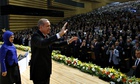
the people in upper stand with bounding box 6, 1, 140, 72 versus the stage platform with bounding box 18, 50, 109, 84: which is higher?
the people in upper stand with bounding box 6, 1, 140, 72

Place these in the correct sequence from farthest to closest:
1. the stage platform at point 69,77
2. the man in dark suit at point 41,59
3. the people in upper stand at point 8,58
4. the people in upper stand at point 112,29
Result: the people in upper stand at point 112,29 → the stage platform at point 69,77 → the people in upper stand at point 8,58 → the man in dark suit at point 41,59

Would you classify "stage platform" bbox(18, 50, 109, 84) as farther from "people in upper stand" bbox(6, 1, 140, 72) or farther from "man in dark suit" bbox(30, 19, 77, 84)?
"man in dark suit" bbox(30, 19, 77, 84)

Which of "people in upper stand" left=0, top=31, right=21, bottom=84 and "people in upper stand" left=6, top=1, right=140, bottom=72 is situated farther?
"people in upper stand" left=6, top=1, right=140, bottom=72

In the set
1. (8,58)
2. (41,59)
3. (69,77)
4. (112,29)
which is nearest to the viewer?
(41,59)

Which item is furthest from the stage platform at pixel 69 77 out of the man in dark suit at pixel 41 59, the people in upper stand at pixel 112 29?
the man in dark suit at pixel 41 59

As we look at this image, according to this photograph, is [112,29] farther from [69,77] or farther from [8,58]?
[8,58]

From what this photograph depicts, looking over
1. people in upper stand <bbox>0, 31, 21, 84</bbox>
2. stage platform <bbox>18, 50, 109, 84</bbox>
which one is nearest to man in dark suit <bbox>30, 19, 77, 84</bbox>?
people in upper stand <bbox>0, 31, 21, 84</bbox>

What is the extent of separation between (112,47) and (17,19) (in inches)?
498

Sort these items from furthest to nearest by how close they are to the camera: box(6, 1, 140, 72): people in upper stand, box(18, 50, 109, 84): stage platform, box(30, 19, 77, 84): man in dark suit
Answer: box(6, 1, 140, 72): people in upper stand
box(18, 50, 109, 84): stage platform
box(30, 19, 77, 84): man in dark suit

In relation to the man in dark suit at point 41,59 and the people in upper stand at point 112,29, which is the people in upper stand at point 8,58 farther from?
the people in upper stand at point 112,29

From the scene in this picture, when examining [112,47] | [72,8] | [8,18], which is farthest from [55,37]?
[72,8]

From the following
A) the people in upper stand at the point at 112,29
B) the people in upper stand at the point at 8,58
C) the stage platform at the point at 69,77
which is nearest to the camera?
the people in upper stand at the point at 8,58

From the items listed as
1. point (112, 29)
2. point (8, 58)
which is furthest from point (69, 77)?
point (112, 29)

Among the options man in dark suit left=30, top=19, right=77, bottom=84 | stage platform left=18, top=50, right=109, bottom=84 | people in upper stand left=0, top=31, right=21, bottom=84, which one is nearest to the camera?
man in dark suit left=30, top=19, right=77, bottom=84
